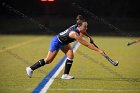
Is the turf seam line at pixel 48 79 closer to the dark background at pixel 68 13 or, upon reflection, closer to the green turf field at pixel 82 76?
the green turf field at pixel 82 76

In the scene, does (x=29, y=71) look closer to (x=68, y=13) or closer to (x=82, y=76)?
(x=82, y=76)

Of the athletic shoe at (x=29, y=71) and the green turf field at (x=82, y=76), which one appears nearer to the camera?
the green turf field at (x=82, y=76)

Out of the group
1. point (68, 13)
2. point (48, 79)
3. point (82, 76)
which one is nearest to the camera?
point (48, 79)

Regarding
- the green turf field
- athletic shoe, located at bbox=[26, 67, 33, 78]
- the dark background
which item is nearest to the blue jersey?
the green turf field

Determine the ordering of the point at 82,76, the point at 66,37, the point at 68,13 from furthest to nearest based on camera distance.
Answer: the point at 68,13 → the point at 82,76 → the point at 66,37

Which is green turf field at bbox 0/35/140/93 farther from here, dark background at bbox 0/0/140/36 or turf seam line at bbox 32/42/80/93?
dark background at bbox 0/0/140/36

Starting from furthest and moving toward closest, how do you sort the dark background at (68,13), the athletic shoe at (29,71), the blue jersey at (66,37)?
the dark background at (68,13) → the athletic shoe at (29,71) → the blue jersey at (66,37)

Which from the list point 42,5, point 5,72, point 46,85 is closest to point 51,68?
point 5,72

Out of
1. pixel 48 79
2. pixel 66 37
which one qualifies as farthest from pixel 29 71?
pixel 66 37

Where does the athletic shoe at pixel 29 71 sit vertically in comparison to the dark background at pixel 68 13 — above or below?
above

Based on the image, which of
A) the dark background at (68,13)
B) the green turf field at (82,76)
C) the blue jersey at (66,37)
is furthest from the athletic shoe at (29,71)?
the dark background at (68,13)

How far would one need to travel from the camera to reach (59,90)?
935 cm

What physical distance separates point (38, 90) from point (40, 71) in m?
3.37

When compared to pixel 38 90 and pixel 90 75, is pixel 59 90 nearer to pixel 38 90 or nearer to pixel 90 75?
pixel 38 90
